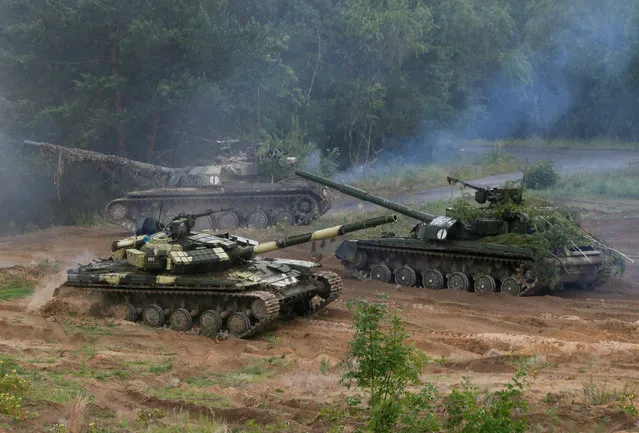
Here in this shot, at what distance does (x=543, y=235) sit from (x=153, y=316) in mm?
7995

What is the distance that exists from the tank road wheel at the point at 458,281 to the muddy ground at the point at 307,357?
39 cm

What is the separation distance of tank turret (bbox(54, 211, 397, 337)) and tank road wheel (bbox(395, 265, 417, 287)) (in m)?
3.46

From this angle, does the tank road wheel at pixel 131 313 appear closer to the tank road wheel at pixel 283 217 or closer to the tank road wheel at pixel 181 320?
the tank road wheel at pixel 181 320

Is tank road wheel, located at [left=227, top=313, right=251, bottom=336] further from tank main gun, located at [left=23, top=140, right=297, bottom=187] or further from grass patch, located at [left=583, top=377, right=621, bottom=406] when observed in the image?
tank main gun, located at [left=23, top=140, right=297, bottom=187]

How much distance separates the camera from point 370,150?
142 ft

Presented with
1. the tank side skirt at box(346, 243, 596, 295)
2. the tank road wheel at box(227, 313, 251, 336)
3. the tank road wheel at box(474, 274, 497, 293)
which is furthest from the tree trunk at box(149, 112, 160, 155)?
the tank road wheel at box(227, 313, 251, 336)

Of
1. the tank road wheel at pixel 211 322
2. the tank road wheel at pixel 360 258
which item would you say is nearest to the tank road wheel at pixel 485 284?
the tank road wheel at pixel 360 258

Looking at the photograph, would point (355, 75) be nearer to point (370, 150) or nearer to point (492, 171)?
point (370, 150)

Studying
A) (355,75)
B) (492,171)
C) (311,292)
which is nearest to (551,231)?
(311,292)

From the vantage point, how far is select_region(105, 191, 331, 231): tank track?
92.9 ft

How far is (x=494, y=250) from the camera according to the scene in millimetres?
19141

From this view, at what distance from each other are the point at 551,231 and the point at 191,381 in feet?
29.8

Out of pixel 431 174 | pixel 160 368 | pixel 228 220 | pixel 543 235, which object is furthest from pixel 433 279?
pixel 431 174

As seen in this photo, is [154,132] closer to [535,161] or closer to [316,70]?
[316,70]
